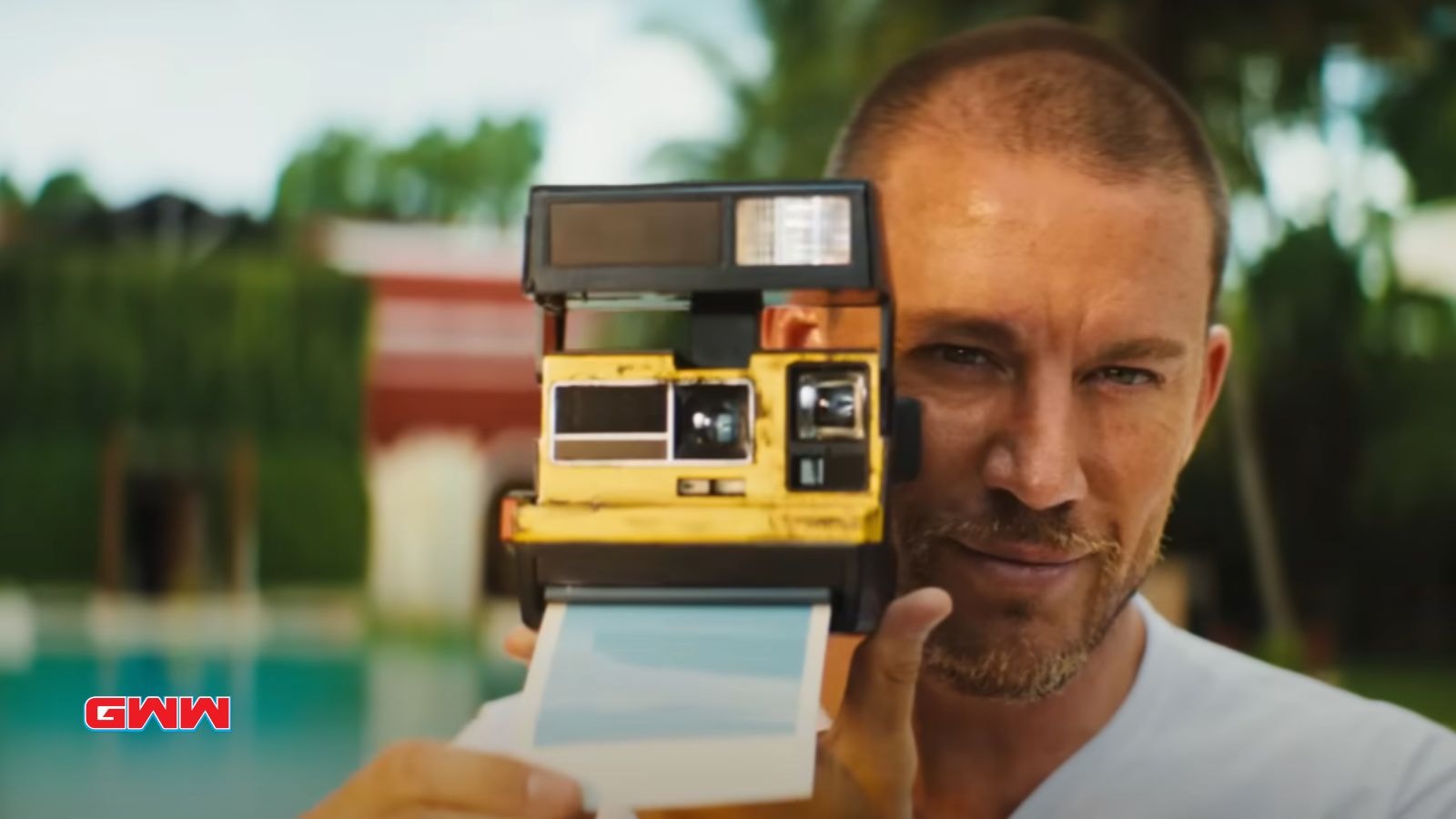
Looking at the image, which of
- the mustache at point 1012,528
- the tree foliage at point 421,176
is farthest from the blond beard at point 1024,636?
the tree foliage at point 421,176

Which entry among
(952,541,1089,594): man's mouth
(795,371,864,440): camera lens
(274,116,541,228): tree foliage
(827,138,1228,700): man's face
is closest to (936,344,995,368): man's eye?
(827,138,1228,700): man's face

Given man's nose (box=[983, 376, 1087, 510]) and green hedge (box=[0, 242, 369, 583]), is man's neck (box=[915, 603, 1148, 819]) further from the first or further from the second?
green hedge (box=[0, 242, 369, 583])

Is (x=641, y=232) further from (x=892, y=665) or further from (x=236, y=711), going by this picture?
(x=236, y=711)

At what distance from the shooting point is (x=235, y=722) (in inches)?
147

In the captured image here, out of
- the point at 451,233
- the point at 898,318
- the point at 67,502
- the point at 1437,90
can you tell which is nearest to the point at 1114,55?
the point at 898,318

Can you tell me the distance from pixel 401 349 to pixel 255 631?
139cm

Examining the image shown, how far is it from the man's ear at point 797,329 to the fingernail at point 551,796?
354mm

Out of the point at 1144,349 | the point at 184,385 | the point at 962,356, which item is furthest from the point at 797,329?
the point at 184,385

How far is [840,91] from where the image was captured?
6.19 metres

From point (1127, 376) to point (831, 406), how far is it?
270 mm

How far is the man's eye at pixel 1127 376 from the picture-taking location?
0.96 metres

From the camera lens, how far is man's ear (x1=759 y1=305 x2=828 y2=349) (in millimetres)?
972

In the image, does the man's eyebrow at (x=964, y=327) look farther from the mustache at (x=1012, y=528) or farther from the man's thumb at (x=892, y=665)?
the man's thumb at (x=892, y=665)

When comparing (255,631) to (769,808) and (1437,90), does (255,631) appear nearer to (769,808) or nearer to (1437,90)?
(1437,90)
